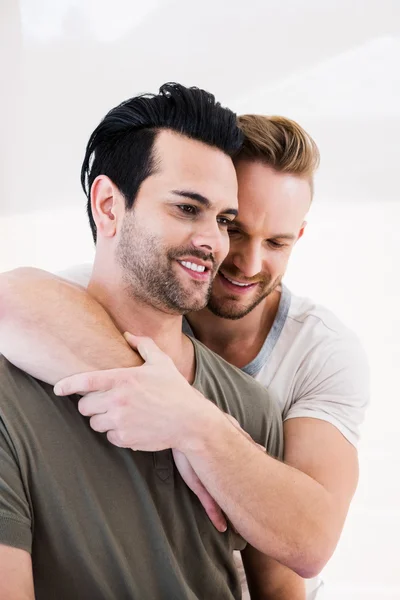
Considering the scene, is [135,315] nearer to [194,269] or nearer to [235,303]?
[194,269]

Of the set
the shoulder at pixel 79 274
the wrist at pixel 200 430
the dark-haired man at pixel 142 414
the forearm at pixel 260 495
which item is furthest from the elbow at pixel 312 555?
the shoulder at pixel 79 274

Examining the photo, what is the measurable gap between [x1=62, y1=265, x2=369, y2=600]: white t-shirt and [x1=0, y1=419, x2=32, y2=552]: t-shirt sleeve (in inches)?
27.6

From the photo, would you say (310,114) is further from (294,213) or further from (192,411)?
(192,411)

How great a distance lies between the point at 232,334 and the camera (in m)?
2.02

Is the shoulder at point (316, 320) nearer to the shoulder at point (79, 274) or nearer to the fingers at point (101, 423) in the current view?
the shoulder at point (79, 274)

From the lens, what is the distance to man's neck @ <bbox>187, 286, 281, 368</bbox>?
6.59ft

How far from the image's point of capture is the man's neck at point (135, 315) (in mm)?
1600

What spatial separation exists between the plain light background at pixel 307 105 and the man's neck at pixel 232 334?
193 centimetres

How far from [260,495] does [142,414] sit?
11.2 inches

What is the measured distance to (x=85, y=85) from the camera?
3.86 m

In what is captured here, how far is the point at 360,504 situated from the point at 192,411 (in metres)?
2.72

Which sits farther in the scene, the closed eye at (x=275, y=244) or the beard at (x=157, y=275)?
the closed eye at (x=275, y=244)

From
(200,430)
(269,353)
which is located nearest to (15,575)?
(200,430)

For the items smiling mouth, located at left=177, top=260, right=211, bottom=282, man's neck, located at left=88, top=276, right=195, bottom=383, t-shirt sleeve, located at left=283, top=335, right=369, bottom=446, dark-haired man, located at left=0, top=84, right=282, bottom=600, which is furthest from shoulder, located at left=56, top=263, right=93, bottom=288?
t-shirt sleeve, located at left=283, top=335, right=369, bottom=446
